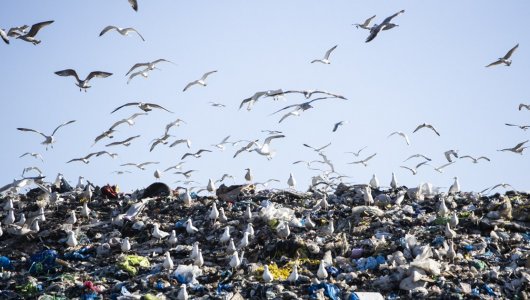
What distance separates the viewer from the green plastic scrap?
10617 mm

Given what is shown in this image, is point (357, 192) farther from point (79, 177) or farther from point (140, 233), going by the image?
point (79, 177)

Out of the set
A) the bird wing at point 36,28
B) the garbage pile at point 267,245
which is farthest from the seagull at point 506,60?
the bird wing at point 36,28

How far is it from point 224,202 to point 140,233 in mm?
1990

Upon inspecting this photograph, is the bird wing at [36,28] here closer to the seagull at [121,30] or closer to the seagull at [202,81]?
the seagull at [121,30]

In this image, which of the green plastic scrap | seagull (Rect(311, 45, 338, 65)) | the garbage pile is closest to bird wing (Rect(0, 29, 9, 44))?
the garbage pile

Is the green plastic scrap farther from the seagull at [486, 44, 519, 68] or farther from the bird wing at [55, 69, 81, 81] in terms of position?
the seagull at [486, 44, 519, 68]

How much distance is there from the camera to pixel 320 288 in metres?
9.71

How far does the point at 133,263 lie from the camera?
35.4 feet

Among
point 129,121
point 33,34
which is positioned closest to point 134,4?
point 33,34

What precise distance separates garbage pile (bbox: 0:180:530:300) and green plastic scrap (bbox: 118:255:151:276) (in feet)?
0.06

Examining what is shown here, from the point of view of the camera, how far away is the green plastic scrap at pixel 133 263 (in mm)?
10617

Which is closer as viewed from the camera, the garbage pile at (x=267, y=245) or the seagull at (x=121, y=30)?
the garbage pile at (x=267, y=245)

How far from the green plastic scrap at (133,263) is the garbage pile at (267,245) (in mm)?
20

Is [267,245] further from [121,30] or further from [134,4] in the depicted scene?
[121,30]
